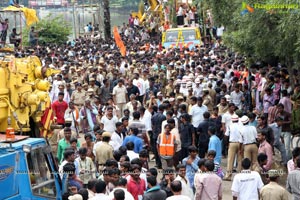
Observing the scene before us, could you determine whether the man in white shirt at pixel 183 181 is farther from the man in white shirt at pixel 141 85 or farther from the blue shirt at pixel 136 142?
the man in white shirt at pixel 141 85

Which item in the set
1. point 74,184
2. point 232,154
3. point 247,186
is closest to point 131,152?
point 74,184

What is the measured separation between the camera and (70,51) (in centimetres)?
3247

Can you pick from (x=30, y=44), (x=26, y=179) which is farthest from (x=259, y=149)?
(x=30, y=44)

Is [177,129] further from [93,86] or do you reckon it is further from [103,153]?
[93,86]

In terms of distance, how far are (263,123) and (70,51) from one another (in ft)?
→ 64.5

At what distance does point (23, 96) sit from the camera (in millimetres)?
11859

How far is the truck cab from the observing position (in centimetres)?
928

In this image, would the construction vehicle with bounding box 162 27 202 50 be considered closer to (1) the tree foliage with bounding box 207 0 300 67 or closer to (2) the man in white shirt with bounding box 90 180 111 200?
(1) the tree foliage with bounding box 207 0 300 67

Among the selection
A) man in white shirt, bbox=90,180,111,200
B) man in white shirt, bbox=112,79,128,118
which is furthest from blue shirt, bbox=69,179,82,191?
man in white shirt, bbox=112,79,128,118

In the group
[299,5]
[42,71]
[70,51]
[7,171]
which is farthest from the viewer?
[70,51]

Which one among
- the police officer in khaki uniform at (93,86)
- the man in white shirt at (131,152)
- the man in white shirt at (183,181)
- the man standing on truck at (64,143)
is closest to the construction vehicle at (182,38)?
the police officer in khaki uniform at (93,86)

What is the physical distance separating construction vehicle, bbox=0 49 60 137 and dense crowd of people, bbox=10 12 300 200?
74 centimetres

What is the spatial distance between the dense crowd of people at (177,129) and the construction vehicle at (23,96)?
738mm

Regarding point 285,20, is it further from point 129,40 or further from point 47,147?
point 129,40
